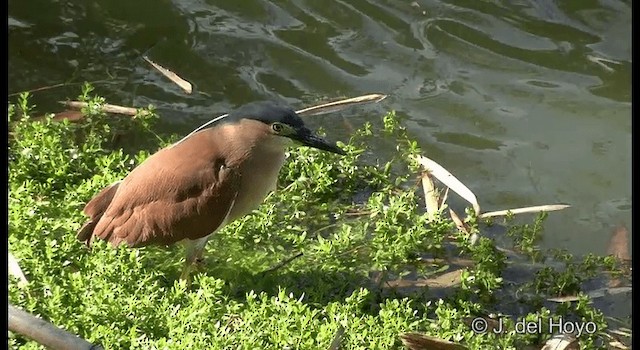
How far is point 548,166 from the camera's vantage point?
2834mm

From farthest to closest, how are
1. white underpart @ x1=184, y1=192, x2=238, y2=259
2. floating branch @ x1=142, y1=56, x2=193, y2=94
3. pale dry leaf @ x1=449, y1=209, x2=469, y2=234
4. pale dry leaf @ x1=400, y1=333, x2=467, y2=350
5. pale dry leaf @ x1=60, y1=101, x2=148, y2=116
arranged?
1. floating branch @ x1=142, y1=56, x2=193, y2=94
2. pale dry leaf @ x1=60, y1=101, x2=148, y2=116
3. pale dry leaf @ x1=449, y1=209, x2=469, y2=234
4. white underpart @ x1=184, y1=192, x2=238, y2=259
5. pale dry leaf @ x1=400, y1=333, x2=467, y2=350

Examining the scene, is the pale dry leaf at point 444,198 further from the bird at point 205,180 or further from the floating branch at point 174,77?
the floating branch at point 174,77

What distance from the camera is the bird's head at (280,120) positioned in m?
2.12

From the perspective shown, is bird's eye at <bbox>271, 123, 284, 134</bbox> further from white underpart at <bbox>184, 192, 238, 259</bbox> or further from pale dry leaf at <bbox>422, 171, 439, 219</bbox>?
pale dry leaf at <bbox>422, 171, 439, 219</bbox>

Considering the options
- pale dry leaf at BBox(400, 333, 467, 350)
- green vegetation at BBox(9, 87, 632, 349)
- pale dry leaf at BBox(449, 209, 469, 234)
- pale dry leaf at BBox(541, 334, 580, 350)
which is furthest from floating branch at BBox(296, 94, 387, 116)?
pale dry leaf at BBox(541, 334, 580, 350)

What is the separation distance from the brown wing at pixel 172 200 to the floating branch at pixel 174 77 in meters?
0.79

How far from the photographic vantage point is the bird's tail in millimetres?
2268

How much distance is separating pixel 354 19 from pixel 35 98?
3.92ft

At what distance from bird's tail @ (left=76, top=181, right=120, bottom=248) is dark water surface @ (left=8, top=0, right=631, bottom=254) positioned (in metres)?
0.60

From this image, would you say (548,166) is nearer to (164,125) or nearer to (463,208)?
(463,208)

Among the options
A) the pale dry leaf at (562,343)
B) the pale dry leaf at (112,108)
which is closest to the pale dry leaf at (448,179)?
the pale dry leaf at (562,343)

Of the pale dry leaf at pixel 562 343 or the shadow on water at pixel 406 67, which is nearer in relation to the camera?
the pale dry leaf at pixel 562 343

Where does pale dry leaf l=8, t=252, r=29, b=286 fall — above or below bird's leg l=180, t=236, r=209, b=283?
below
